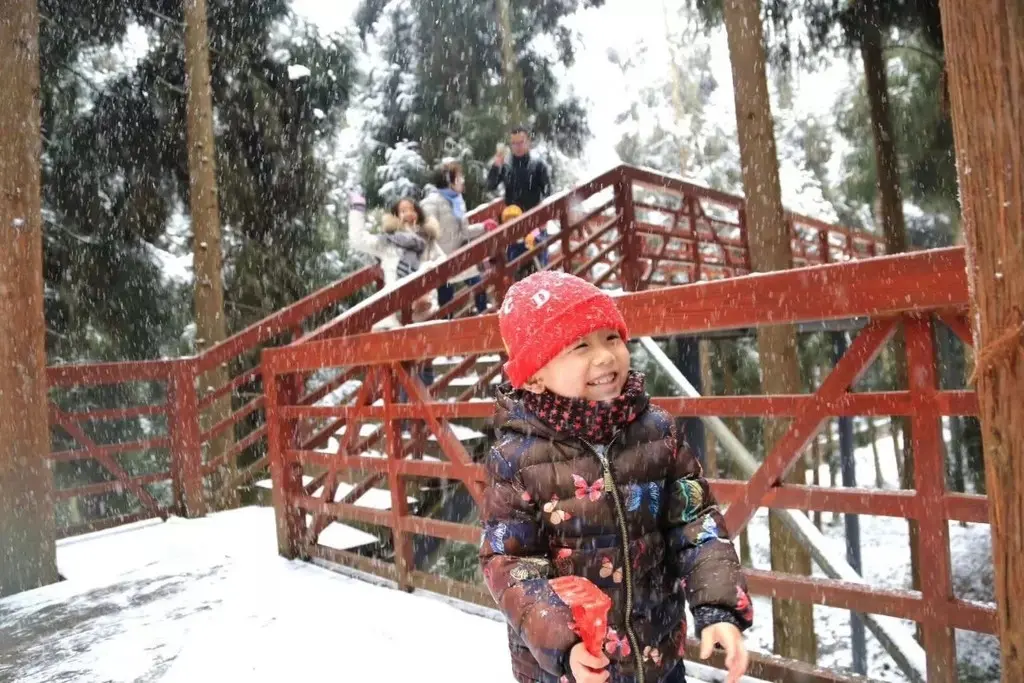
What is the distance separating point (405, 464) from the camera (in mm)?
4289

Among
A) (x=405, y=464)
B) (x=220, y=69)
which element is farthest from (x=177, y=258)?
(x=405, y=464)

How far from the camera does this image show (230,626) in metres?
4.00

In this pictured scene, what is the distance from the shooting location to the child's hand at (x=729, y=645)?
1.46m

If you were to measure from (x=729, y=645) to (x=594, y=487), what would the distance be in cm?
41

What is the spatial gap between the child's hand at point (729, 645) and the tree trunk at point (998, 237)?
2.52ft

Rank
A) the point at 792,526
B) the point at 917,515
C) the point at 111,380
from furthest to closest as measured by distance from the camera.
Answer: the point at 111,380 → the point at 792,526 → the point at 917,515

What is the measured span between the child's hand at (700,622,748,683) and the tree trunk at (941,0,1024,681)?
Result: 769 mm

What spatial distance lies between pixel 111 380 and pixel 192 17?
565 centimetres

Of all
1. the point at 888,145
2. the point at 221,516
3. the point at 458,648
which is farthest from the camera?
the point at 888,145

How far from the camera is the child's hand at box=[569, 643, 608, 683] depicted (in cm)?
136

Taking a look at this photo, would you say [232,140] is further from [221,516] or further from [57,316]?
[221,516]

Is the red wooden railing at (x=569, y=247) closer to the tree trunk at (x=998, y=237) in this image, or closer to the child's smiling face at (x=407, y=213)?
the child's smiling face at (x=407, y=213)

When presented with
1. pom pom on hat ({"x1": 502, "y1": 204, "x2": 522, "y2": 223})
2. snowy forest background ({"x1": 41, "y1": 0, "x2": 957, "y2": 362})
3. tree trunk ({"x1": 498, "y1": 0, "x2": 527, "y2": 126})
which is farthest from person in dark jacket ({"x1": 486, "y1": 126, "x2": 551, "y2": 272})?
tree trunk ({"x1": 498, "y1": 0, "x2": 527, "y2": 126})

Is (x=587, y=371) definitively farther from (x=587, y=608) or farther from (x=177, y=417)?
(x=177, y=417)
